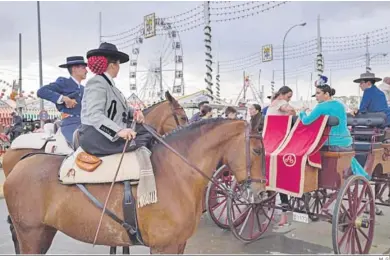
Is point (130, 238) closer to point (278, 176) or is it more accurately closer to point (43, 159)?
point (43, 159)

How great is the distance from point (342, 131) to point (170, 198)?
2487 millimetres

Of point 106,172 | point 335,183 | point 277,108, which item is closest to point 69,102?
point 106,172

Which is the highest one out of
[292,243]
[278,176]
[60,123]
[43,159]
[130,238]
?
[60,123]

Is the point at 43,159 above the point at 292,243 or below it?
above

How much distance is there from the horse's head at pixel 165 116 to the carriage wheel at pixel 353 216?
7.73ft

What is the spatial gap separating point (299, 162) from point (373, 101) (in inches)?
100

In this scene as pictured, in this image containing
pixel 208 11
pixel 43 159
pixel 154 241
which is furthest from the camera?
pixel 208 11

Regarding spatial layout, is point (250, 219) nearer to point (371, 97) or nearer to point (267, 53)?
point (371, 97)

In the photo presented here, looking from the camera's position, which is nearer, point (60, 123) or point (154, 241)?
point (154, 241)

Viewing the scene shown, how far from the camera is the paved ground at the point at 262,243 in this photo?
4984 mm

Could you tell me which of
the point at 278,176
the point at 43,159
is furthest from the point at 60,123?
the point at 278,176

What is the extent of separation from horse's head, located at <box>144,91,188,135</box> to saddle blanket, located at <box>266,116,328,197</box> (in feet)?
5.70

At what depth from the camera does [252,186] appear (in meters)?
3.09

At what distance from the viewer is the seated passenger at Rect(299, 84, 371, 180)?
444cm
